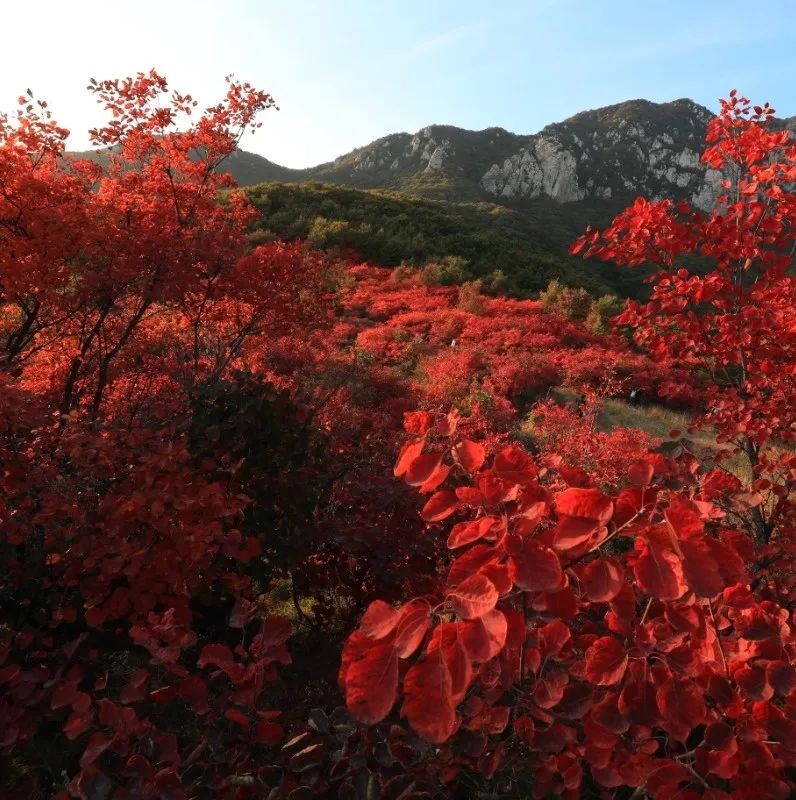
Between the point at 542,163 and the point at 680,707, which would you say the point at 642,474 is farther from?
the point at 542,163

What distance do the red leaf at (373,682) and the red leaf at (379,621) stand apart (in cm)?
2

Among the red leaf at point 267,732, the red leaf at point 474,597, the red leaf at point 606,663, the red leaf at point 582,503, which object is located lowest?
the red leaf at point 267,732

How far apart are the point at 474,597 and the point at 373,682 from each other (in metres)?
0.20

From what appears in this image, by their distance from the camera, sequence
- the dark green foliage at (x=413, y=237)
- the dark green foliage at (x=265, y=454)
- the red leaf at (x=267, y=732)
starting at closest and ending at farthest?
the red leaf at (x=267, y=732), the dark green foliage at (x=265, y=454), the dark green foliage at (x=413, y=237)

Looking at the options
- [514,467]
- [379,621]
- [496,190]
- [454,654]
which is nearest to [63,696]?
[379,621]

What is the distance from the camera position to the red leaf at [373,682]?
77cm

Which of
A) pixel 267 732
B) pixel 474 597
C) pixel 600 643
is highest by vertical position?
pixel 474 597

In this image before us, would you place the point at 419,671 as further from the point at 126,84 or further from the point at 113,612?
the point at 126,84

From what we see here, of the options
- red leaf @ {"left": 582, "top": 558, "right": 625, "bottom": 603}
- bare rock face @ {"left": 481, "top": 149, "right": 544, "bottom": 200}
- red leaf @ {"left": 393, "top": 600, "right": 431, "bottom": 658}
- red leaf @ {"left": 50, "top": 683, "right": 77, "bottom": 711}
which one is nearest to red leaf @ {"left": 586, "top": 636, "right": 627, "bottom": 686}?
red leaf @ {"left": 582, "top": 558, "right": 625, "bottom": 603}

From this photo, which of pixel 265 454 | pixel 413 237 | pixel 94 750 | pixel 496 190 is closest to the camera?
pixel 94 750

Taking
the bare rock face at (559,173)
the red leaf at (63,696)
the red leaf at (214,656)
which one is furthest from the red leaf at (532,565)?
the bare rock face at (559,173)

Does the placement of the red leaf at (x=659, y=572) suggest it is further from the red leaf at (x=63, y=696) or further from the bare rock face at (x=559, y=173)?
the bare rock face at (x=559, y=173)

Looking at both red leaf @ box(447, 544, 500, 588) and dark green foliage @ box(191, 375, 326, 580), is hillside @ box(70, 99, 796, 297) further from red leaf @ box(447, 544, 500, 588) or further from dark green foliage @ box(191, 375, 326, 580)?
red leaf @ box(447, 544, 500, 588)

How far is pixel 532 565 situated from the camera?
2.98 ft
